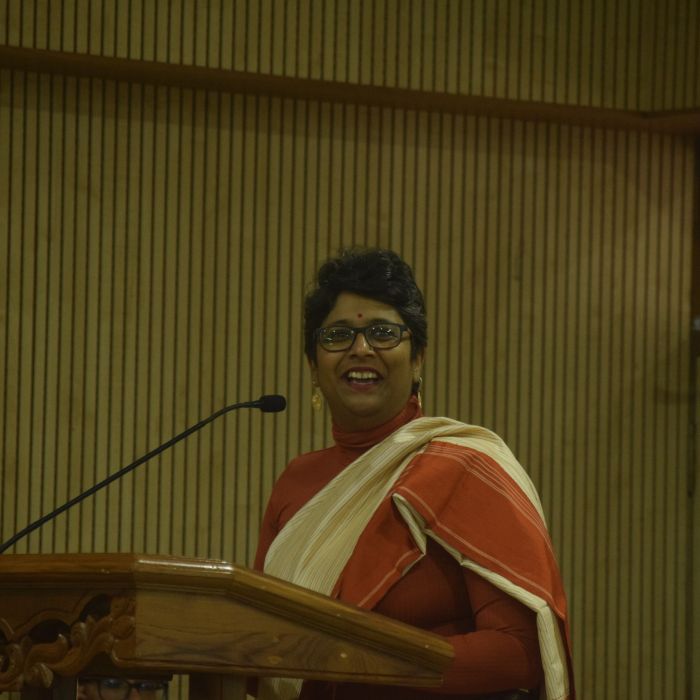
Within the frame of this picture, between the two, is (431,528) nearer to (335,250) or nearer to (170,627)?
(170,627)

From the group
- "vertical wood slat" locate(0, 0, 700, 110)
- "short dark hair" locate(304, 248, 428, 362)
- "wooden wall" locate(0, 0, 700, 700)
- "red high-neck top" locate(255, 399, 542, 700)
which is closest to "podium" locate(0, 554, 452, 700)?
"red high-neck top" locate(255, 399, 542, 700)

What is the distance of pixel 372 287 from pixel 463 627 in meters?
0.66

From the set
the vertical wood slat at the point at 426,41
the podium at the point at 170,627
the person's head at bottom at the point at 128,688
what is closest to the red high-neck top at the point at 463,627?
the podium at the point at 170,627

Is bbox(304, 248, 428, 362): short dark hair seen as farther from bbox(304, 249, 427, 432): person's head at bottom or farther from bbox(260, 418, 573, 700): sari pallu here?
bbox(260, 418, 573, 700): sari pallu

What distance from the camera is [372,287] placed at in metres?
2.32

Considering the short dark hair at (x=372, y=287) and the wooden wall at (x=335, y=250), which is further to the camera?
the wooden wall at (x=335, y=250)

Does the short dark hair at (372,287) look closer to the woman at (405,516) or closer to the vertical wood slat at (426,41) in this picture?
the woman at (405,516)

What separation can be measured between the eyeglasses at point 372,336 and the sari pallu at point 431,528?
16 centimetres

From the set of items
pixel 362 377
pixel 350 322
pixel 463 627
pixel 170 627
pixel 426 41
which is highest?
pixel 426 41

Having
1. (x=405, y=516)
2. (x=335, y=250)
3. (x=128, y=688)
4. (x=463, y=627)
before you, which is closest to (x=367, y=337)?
(x=405, y=516)

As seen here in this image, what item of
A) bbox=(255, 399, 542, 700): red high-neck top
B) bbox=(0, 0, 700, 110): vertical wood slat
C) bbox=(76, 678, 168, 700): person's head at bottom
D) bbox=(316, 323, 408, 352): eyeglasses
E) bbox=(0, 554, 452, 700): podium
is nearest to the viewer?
bbox=(0, 554, 452, 700): podium

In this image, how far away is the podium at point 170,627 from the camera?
149 cm

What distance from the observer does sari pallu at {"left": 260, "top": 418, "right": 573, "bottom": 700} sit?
6.54 ft

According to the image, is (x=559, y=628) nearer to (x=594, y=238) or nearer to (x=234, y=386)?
(x=234, y=386)
